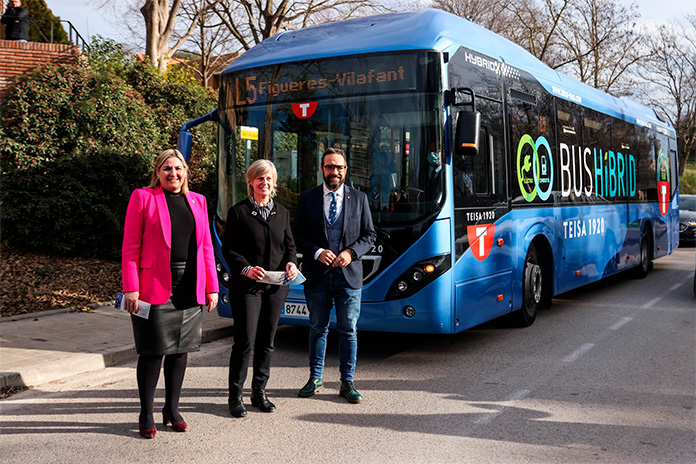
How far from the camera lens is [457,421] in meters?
5.07

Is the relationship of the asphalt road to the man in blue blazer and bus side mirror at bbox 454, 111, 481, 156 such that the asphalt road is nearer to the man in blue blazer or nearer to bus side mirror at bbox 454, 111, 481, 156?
the man in blue blazer

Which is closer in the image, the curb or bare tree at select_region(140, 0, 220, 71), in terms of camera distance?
the curb

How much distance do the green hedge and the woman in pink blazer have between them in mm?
8264

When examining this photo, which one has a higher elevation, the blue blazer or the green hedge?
the green hedge

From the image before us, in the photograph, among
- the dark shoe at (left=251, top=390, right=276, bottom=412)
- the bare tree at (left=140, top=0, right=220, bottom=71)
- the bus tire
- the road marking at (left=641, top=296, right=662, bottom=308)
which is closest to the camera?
the dark shoe at (left=251, top=390, right=276, bottom=412)

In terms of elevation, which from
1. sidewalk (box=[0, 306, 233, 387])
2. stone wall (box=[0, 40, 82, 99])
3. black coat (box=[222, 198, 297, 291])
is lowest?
sidewalk (box=[0, 306, 233, 387])

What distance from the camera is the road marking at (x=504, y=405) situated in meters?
5.09

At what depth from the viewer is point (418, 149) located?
6.52 meters

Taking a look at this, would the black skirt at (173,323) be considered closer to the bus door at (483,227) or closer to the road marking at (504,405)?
the road marking at (504,405)

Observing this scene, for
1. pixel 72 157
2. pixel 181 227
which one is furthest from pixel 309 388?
pixel 72 157

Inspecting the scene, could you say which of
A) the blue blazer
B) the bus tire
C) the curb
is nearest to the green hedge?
the curb

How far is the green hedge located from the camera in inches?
482

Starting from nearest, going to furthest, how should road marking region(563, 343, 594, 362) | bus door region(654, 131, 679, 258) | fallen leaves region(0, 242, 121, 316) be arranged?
road marking region(563, 343, 594, 362)
fallen leaves region(0, 242, 121, 316)
bus door region(654, 131, 679, 258)

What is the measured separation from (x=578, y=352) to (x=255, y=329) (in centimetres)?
377
